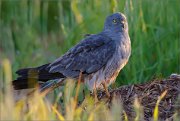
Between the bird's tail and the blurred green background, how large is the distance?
44.6 inches

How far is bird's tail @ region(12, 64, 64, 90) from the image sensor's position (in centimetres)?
676

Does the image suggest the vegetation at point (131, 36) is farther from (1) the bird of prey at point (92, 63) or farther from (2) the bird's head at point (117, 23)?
(2) the bird's head at point (117, 23)

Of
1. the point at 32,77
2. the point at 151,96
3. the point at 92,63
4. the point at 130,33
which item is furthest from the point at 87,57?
the point at 130,33

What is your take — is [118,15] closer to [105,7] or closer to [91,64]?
[91,64]

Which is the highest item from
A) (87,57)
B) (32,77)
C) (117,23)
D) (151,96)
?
(117,23)

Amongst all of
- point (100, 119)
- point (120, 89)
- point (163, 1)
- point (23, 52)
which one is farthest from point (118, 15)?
point (23, 52)

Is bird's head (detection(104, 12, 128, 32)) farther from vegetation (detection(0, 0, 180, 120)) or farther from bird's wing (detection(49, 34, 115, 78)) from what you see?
vegetation (detection(0, 0, 180, 120))

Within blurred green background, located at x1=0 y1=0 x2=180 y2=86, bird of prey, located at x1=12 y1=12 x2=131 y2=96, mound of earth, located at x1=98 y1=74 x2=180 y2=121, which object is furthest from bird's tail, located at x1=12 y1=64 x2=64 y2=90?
blurred green background, located at x1=0 y1=0 x2=180 y2=86

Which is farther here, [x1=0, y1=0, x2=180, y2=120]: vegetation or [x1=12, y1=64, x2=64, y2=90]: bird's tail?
[x1=0, y1=0, x2=180, y2=120]: vegetation

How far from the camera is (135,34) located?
8.24m

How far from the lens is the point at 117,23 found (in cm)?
738

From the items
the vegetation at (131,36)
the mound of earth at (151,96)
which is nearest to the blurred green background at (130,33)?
the vegetation at (131,36)

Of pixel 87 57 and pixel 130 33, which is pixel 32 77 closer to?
pixel 87 57

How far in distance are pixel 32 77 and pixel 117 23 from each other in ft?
3.40
